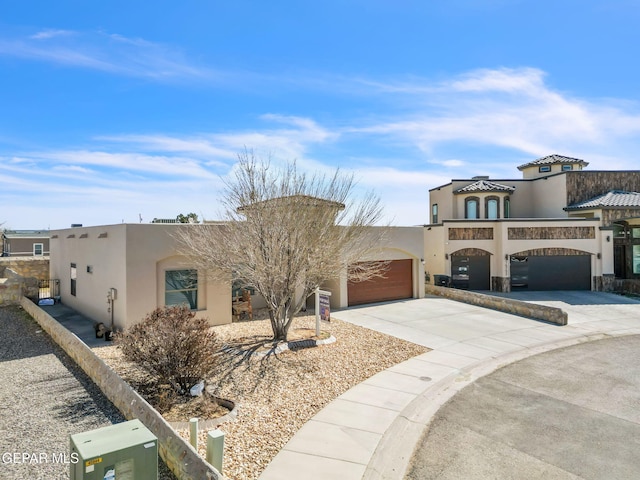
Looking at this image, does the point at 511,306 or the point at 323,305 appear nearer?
the point at 323,305

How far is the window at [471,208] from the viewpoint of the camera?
29.5 m

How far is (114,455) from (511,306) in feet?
56.3

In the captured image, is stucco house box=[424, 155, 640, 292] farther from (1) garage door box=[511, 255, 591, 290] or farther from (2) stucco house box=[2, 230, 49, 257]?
(2) stucco house box=[2, 230, 49, 257]

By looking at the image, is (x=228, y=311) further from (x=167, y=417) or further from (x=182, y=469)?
(x=182, y=469)

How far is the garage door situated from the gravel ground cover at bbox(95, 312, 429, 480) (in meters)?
14.9

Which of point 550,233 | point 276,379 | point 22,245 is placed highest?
point 550,233

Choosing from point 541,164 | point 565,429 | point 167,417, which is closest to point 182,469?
point 167,417

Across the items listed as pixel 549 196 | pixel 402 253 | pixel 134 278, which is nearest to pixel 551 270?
pixel 549 196

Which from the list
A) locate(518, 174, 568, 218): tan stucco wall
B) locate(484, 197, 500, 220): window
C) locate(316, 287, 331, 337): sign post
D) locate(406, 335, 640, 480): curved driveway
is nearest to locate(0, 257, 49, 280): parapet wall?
locate(316, 287, 331, 337): sign post

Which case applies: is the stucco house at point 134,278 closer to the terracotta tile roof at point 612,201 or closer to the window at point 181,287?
the window at point 181,287

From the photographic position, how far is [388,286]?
20.3m

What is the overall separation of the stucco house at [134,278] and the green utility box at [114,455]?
27.6ft

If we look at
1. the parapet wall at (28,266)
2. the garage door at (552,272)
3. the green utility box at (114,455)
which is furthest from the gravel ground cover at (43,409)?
the garage door at (552,272)

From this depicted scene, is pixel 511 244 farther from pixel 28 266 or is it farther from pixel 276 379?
pixel 28 266
